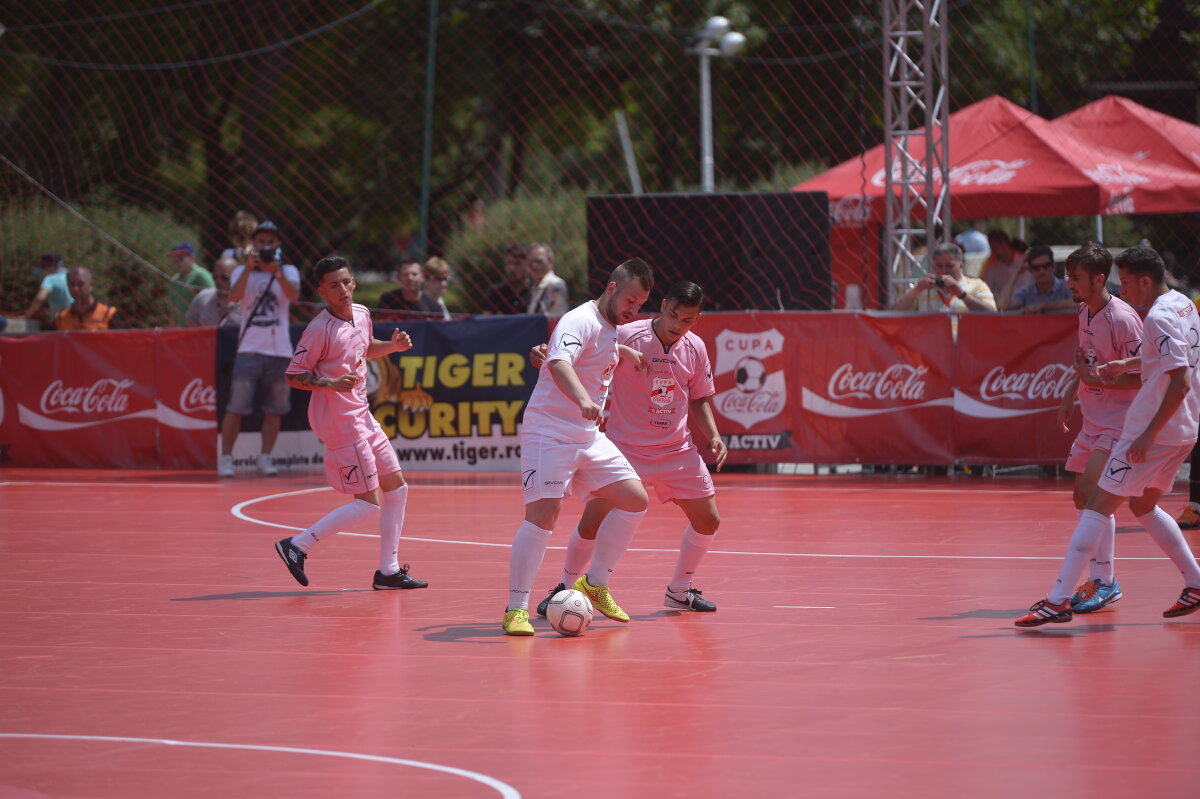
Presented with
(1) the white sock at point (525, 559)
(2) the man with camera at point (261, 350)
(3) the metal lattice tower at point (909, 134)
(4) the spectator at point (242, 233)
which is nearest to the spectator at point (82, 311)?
(4) the spectator at point (242, 233)

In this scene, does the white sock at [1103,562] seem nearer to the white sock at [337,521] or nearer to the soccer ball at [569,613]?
the soccer ball at [569,613]

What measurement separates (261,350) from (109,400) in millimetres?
2707

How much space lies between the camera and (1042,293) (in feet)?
49.3

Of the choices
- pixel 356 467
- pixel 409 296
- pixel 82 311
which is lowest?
pixel 356 467

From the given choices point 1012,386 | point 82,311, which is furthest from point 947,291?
point 82,311

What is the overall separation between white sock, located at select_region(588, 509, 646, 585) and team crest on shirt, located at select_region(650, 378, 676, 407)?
0.66 meters

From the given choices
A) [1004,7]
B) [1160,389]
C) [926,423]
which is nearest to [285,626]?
[1160,389]

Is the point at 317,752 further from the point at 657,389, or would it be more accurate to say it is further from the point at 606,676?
the point at 657,389

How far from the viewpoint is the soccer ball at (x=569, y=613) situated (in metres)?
7.43

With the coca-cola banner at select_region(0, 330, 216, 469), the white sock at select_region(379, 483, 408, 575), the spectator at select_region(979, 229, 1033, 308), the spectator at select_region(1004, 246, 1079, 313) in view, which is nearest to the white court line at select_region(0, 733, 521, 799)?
the white sock at select_region(379, 483, 408, 575)

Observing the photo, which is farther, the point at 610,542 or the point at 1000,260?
the point at 1000,260

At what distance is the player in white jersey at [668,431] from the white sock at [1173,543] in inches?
86.1

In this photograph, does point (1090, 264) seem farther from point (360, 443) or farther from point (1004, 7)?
point (1004, 7)

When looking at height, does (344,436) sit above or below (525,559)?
above
